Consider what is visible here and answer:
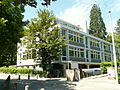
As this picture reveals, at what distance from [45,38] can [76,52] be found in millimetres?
9343

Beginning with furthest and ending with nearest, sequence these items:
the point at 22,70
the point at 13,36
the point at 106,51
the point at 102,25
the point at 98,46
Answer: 1. the point at 102,25
2. the point at 106,51
3. the point at 98,46
4. the point at 22,70
5. the point at 13,36

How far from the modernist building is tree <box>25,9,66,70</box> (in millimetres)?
1840

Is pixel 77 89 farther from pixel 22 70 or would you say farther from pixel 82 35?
pixel 82 35

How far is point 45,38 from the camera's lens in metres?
23.3

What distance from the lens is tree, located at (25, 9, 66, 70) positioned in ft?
74.1

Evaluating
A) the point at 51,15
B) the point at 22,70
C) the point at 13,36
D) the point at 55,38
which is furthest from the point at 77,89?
the point at 22,70

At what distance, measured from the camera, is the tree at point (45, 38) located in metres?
22.6

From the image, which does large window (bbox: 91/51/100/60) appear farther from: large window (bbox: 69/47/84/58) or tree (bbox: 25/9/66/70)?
tree (bbox: 25/9/66/70)

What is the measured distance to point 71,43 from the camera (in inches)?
1122

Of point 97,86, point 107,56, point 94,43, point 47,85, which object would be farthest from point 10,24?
point 107,56

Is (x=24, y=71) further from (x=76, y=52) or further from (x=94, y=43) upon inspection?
(x=94, y=43)

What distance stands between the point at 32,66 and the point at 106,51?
79.0 ft

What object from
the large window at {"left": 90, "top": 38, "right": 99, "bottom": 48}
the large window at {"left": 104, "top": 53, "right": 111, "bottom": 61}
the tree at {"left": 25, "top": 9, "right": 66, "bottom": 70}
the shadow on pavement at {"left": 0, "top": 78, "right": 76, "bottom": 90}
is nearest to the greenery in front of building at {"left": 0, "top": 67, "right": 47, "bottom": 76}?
the tree at {"left": 25, "top": 9, "right": 66, "bottom": 70}

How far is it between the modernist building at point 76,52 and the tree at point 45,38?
184cm
